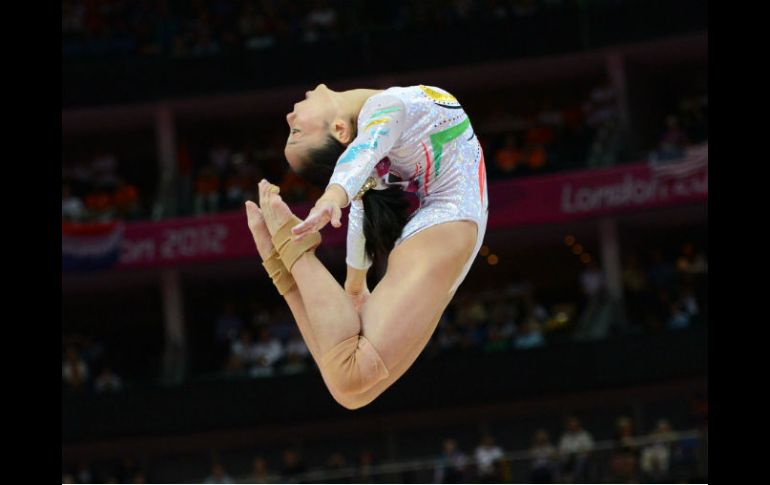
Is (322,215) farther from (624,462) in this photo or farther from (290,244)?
(624,462)

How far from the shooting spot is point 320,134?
646cm

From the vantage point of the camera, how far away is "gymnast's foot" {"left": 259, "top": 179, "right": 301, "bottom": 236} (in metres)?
6.26

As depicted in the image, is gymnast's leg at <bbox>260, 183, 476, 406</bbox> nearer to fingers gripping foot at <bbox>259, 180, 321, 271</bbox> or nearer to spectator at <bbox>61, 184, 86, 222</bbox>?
fingers gripping foot at <bbox>259, 180, 321, 271</bbox>

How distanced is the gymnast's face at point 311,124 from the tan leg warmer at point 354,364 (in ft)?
3.36

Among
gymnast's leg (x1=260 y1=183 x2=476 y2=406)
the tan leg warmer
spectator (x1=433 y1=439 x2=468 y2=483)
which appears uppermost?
gymnast's leg (x1=260 y1=183 x2=476 y2=406)

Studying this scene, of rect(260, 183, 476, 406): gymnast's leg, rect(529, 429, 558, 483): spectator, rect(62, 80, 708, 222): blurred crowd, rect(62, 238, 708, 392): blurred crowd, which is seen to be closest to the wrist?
rect(260, 183, 476, 406): gymnast's leg

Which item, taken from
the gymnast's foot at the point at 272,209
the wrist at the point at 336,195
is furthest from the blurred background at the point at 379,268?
the wrist at the point at 336,195

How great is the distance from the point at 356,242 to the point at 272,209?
2.25ft

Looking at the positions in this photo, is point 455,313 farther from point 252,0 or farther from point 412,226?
point 412,226

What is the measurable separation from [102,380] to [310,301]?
52.2ft

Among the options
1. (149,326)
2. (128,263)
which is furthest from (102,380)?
(149,326)

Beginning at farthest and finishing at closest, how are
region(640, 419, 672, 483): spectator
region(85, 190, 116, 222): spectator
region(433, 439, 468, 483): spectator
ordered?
region(85, 190, 116, 222): spectator
region(433, 439, 468, 483): spectator
region(640, 419, 672, 483): spectator

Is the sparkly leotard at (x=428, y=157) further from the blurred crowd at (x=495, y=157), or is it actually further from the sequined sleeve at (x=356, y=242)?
the blurred crowd at (x=495, y=157)

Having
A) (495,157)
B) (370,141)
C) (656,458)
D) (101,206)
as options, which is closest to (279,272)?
(370,141)
